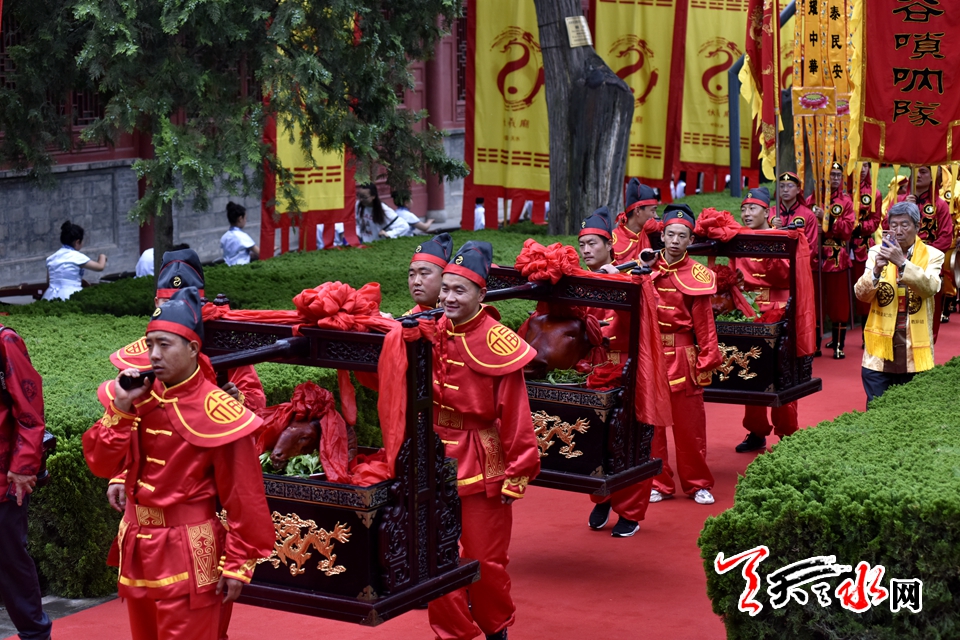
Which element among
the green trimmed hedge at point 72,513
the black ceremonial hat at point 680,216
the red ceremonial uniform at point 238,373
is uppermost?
the black ceremonial hat at point 680,216

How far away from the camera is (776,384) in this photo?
815cm

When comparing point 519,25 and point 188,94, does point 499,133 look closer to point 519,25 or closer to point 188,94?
point 519,25

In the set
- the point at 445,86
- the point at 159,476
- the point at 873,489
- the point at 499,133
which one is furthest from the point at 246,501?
the point at 445,86

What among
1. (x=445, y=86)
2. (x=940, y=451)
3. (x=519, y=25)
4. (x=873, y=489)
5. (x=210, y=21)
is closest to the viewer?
(x=873, y=489)

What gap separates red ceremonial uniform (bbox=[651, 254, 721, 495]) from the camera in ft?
24.4

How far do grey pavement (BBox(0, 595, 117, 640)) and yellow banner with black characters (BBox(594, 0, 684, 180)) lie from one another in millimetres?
13058

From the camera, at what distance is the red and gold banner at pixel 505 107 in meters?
15.9

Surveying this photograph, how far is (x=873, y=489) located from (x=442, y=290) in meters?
1.88

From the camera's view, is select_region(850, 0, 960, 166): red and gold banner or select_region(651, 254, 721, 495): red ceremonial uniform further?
select_region(850, 0, 960, 166): red and gold banner

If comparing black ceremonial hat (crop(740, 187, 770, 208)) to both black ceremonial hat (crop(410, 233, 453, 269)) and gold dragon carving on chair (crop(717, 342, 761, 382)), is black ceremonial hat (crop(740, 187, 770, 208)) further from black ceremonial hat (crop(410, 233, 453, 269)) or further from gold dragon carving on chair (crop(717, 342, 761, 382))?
black ceremonial hat (crop(410, 233, 453, 269))

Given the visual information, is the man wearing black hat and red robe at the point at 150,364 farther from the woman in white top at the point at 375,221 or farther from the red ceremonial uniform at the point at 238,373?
the woman in white top at the point at 375,221

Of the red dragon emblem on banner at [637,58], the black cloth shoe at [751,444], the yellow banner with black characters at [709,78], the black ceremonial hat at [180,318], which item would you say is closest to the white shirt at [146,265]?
the black cloth shoe at [751,444]

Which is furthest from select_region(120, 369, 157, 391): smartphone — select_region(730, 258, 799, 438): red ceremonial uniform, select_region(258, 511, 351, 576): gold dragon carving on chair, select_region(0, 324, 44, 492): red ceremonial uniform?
select_region(730, 258, 799, 438): red ceremonial uniform

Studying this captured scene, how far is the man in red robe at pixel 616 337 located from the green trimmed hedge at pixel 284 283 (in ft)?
8.50
